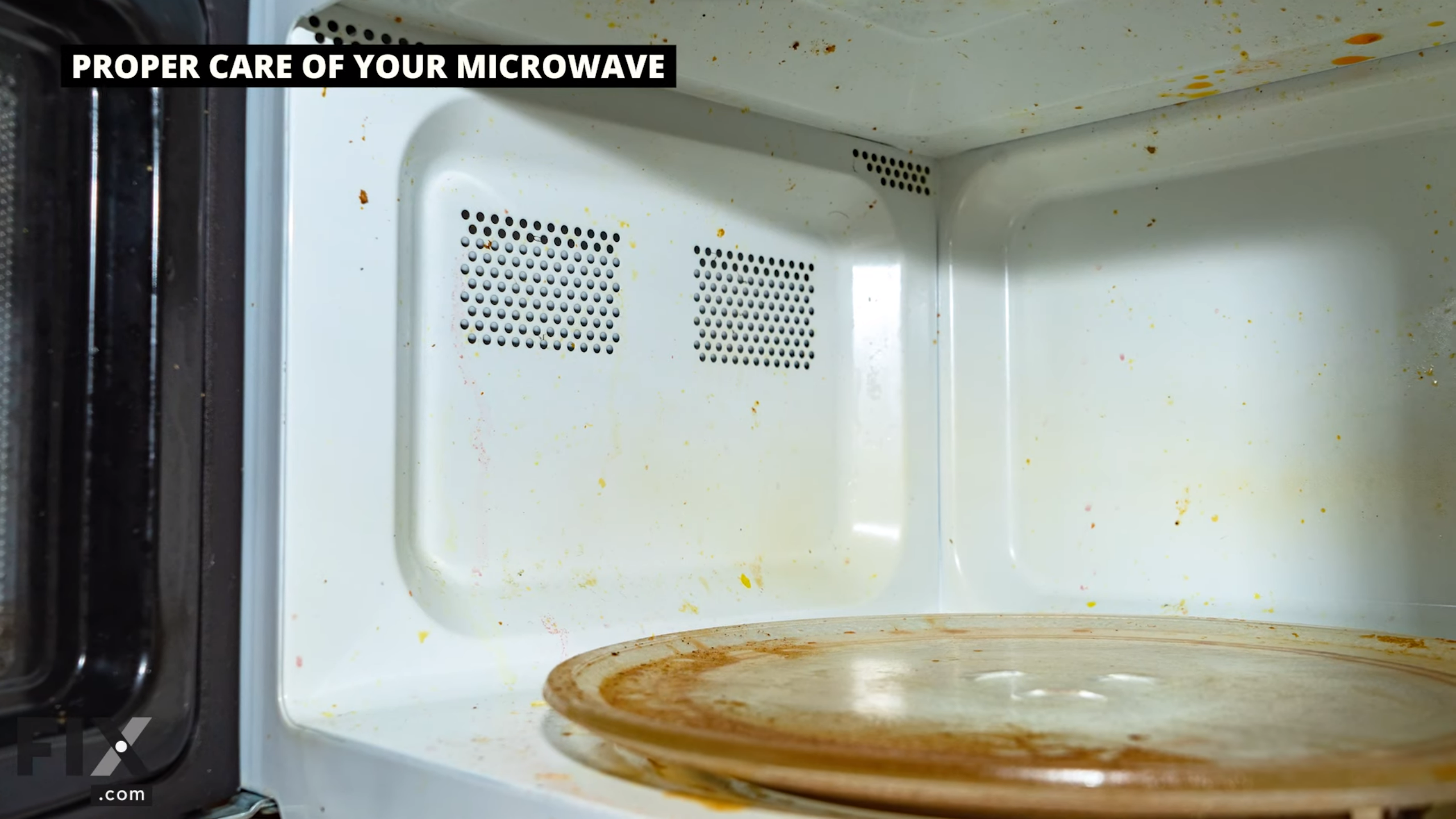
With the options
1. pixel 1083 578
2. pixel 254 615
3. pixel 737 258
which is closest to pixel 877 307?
pixel 737 258

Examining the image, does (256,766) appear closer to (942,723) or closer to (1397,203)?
(942,723)

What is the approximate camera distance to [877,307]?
1.09m

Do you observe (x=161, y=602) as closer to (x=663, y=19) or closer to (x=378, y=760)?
(x=378, y=760)

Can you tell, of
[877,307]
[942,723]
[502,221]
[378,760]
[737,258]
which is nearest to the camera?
[942,723]

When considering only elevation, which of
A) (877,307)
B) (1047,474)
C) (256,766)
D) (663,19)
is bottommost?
(256,766)

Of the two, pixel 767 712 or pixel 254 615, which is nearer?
pixel 767 712

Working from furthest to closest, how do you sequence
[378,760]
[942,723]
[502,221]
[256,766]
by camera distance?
[502,221], [256,766], [378,760], [942,723]

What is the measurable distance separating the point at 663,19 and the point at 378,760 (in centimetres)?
50

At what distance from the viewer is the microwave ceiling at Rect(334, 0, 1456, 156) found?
771 millimetres

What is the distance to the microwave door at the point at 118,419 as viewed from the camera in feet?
2.11

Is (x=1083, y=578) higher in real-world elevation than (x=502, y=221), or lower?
lower

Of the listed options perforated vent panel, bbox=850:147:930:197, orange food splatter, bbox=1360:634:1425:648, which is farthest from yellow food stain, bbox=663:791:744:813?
perforated vent panel, bbox=850:147:930:197

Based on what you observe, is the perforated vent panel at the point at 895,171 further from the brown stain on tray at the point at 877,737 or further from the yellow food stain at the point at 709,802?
the yellow food stain at the point at 709,802

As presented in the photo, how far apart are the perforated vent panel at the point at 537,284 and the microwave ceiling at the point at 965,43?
0.13m
